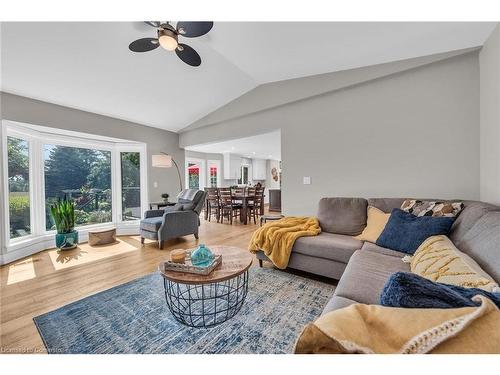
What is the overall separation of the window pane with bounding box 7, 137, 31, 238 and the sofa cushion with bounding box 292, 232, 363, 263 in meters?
3.99

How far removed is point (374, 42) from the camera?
2.13 m

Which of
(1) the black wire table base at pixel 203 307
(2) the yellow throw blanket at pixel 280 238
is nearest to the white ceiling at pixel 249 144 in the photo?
(2) the yellow throw blanket at pixel 280 238

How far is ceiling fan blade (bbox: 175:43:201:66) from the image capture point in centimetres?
194

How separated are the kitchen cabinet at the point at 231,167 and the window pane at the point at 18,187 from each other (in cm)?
545

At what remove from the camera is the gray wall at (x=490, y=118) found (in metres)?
1.77

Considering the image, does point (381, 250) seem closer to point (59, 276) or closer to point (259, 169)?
point (59, 276)

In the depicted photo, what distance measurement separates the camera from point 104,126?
3.78 m

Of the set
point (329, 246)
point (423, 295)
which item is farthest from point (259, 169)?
point (423, 295)

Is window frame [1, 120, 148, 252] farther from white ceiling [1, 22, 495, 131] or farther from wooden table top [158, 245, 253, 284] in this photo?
wooden table top [158, 245, 253, 284]

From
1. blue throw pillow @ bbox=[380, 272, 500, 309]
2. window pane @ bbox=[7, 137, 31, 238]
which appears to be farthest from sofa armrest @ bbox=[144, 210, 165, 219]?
blue throw pillow @ bbox=[380, 272, 500, 309]

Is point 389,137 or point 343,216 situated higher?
A: point 389,137

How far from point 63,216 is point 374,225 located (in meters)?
4.41
